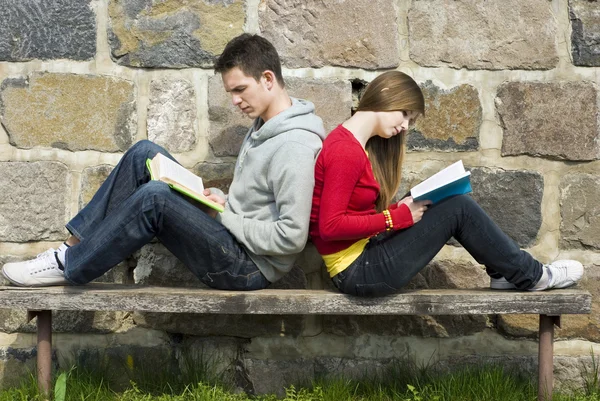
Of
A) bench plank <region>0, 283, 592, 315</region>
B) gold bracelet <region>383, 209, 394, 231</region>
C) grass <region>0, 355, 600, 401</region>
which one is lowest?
grass <region>0, 355, 600, 401</region>

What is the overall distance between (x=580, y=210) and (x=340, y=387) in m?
1.24

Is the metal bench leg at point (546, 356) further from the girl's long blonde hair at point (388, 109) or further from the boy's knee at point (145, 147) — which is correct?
the boy's knee at point (145, 147)

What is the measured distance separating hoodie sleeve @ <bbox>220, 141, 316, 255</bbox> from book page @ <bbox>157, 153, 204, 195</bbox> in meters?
0.18

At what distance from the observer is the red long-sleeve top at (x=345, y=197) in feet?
9.24

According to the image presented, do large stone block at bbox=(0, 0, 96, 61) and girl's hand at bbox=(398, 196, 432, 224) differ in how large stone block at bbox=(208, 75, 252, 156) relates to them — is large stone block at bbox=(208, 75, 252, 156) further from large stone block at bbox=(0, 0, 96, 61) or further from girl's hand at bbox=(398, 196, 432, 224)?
girl's hand at bbox=(398, 196, 432, 224)

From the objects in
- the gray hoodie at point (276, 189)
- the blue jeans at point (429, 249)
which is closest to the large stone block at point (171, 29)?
the gray hoodie at point (276, 189)

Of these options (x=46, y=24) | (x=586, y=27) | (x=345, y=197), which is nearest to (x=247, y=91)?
(x=345, y=197)

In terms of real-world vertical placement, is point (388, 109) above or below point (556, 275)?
above

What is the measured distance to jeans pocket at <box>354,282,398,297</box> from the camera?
2895 millimetres

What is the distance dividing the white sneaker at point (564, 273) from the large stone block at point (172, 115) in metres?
1.53

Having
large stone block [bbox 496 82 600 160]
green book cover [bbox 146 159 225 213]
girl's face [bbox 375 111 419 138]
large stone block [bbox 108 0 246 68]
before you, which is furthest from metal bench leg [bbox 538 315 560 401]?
large stone block [bbox 108 0 246 68]

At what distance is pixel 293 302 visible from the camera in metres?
2.91

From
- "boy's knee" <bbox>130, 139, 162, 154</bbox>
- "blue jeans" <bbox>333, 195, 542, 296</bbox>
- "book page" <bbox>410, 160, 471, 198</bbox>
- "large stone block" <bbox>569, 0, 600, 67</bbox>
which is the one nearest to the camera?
"book page" <bbox>410, 160, 471, 198</bbox>

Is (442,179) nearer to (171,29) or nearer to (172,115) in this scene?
(172,115)
